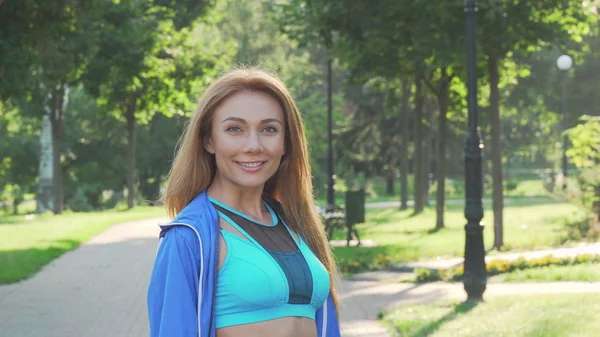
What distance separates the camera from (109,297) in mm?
13781

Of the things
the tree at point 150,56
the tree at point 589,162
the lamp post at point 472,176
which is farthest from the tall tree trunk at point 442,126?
the lamp post at point 472,176

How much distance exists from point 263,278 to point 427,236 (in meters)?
21.5

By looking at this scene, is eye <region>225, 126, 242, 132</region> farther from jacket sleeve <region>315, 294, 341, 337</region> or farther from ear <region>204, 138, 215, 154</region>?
jacket sleeve <region>315, 294, 341, 337</region>

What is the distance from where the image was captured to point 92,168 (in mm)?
58250

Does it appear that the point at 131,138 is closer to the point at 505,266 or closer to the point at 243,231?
the point at 505,266

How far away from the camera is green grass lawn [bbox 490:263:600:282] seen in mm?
14367

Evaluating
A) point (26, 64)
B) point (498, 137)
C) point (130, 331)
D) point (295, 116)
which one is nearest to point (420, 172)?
point (498, 137)

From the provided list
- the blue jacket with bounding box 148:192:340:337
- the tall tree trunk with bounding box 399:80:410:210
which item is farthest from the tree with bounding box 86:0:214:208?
the blue jacket with bounding box 148:192:340:337

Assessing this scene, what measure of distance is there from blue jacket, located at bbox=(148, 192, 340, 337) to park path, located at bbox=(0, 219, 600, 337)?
237 inches

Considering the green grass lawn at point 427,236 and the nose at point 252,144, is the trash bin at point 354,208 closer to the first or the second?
the green grass lawn at point 427,236

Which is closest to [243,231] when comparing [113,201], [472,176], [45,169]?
[472,176]

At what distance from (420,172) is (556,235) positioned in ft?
27.1

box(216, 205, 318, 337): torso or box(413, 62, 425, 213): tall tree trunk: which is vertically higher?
box(413, 62, 425, 213): tall tree trunk

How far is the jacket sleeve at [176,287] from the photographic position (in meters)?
2.92
